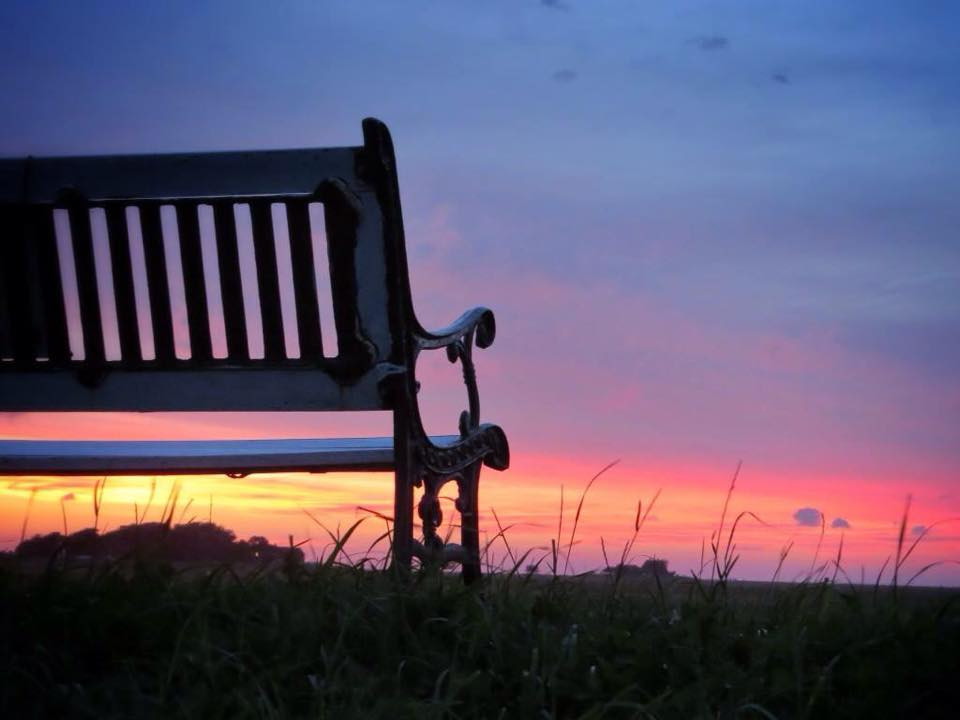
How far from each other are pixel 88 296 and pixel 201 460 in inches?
24.4

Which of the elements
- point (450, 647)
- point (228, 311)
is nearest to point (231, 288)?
point (228, 311)

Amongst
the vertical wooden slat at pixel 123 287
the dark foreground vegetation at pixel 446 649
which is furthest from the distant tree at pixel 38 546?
the vertical wooden slat at pixel 123 287

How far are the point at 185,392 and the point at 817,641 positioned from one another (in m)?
1.97

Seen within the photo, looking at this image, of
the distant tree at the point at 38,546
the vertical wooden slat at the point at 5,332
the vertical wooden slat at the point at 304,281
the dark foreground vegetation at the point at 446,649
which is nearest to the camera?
the dark foreground vegetation at the point at 446,649

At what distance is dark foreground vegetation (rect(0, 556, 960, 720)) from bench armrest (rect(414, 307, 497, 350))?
39.1 inches

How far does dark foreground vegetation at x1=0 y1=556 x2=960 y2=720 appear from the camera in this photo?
2.11 metres

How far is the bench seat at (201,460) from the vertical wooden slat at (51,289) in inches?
12.9

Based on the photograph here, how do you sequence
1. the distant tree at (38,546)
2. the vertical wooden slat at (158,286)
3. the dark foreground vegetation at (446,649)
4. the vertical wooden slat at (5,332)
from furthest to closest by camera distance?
the vertical wooden slat at (5,332) → the vertical wooden slat at (158,286) → the distant tree at (38,546) → the dark foreground vegetation at (446,649)

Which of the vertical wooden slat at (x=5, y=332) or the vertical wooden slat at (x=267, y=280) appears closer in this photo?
the vertical wooden slat at (x=267, y=280)

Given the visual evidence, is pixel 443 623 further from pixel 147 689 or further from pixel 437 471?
pixel 437 471

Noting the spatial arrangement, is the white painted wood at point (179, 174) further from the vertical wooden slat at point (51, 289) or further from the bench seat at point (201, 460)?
the bench seat at point (201, 460)

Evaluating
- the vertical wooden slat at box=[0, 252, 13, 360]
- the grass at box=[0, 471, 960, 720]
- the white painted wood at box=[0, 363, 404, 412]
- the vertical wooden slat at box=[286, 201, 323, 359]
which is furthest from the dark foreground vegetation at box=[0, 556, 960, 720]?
the vertical wooden slat at box=[0, 252, 13, 360]

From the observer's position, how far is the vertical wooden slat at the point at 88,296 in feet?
11.7

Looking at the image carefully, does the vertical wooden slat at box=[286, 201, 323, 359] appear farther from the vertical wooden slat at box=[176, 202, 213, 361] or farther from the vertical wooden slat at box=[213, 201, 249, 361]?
the vertical wooden slat at box=[176, 202, 213, 361]
